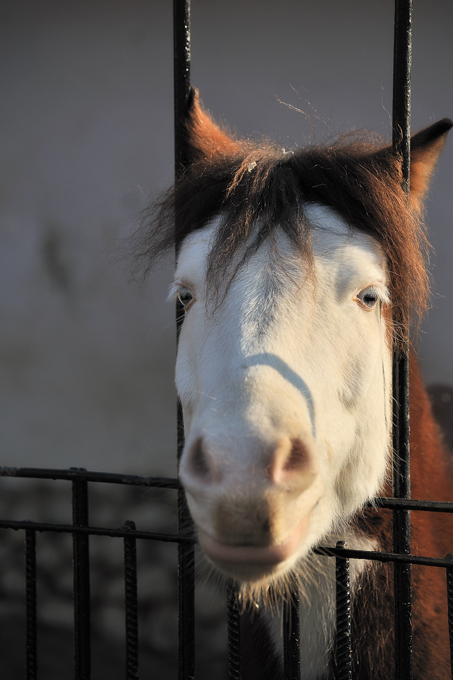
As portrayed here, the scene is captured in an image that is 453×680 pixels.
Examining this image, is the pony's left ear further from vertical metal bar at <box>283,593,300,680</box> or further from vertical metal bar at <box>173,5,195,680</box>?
vertical metal bar at <box>283,593,300,680</box>

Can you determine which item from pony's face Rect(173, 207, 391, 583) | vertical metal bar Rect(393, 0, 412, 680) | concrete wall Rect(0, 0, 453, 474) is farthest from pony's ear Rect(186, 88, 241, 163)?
concrete wall Rect(0, 0, 453, 474)

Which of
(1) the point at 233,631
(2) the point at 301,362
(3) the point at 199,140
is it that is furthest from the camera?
(3) the point at 199,140

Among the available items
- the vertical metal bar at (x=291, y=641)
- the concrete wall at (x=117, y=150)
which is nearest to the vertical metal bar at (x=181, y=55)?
the vertical metal bar at (x=291, y=641)

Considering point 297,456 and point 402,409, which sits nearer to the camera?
point 297,456

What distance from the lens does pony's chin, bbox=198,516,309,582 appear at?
0.67 meters

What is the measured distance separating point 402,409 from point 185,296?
20.3 inches

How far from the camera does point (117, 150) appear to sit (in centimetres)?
291

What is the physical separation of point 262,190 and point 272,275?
219 millimetres

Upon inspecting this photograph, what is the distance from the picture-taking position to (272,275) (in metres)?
0.86

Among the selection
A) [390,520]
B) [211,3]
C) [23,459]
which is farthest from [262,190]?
[23,459]

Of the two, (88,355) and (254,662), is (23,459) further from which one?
(254,662)

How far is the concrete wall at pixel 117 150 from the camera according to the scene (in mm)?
2719

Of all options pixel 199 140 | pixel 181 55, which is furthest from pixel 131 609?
pixel 181 55

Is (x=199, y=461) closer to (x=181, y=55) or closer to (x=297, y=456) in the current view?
(x=297, y=456)
